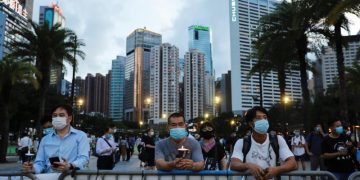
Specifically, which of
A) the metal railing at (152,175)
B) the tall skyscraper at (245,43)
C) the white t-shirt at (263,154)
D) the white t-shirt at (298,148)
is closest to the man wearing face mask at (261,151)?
the white t-shirt at (263,154)

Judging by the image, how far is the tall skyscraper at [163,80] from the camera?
383ft

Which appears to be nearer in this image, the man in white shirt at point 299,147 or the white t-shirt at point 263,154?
the white t-shirt at point 263,154

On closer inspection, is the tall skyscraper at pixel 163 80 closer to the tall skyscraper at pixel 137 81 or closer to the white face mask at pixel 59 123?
the tall skyscraper at pixel 137 81

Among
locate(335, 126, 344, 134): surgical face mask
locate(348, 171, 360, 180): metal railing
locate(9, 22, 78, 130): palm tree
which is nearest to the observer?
locate(348, 171, 360, 180): metal railing

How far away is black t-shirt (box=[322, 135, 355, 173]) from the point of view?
22.1 ft

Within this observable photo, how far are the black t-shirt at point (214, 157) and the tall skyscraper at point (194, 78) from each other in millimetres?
99066

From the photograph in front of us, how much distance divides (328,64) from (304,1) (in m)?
109

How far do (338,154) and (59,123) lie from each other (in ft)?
14.8

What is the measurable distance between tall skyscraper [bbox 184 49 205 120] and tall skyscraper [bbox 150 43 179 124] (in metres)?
4.49

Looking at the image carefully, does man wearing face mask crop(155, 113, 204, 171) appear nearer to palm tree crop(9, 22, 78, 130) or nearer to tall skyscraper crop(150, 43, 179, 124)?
palm tree crop(9, 22, 78, 130)

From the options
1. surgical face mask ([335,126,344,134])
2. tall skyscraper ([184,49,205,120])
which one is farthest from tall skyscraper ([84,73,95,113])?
surgical face mask ([335,126,344,134])

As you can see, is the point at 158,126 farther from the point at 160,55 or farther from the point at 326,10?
the point at 326,10

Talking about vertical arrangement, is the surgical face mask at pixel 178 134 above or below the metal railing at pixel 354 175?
above

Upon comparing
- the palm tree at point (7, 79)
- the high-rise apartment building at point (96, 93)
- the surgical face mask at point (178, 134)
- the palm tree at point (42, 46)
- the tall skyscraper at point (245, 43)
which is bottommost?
the surgical face mask at point (178, 134)
